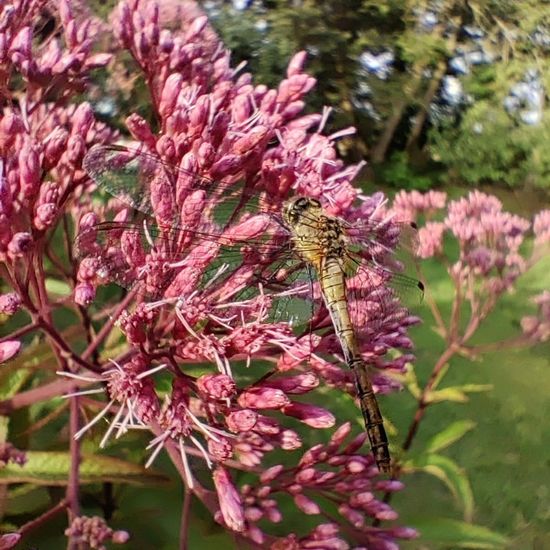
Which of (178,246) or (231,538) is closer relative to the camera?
(178,246)

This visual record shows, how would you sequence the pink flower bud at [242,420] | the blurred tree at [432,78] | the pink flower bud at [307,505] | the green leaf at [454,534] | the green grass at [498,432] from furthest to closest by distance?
the blurred tree at [432,78]
the green grass at [498,432]
the green leaf at [454,534]
the pink flower bud at [307,505]
the pink flower bud at [242,420]

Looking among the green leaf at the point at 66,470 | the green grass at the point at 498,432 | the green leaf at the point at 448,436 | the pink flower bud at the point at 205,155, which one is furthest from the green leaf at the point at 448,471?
the pink flower bud at the point at 205,155

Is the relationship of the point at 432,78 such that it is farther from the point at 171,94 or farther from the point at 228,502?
the point at 228,502

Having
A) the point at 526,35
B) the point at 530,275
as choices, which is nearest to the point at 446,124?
the point at 526,35

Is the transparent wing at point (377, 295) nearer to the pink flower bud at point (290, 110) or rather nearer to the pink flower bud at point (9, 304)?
the pink flower bud at point (290, 110)

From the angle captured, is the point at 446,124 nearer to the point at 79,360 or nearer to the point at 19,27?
the point at 19,27

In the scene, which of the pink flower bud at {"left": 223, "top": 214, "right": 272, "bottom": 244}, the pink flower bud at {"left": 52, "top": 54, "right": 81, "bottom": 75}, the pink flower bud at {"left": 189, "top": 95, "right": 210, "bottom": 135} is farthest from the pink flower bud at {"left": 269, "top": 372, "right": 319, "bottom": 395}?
the pink flower bud at {"left": 52, "top": 54, "right": 81, "bottom": 75}
